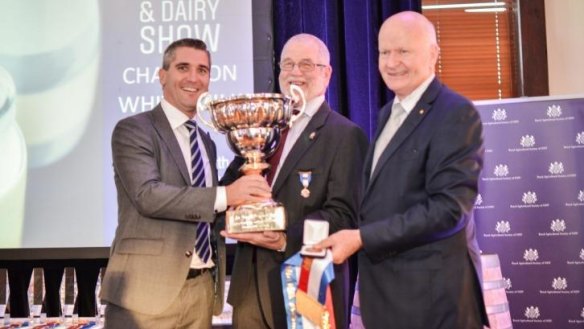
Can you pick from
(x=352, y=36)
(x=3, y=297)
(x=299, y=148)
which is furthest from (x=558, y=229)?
(x=3, y=297)

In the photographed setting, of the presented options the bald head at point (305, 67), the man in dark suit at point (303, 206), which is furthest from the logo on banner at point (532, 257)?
the bald head at point (305, 67)

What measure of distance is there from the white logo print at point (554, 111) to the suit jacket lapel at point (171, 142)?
8.25ft

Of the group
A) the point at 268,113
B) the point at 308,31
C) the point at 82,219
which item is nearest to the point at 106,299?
the point at 268,113

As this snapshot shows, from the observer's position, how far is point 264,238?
8.41 ft

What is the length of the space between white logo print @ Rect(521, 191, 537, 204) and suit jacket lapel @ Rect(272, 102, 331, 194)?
1.95 metres

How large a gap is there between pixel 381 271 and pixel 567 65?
10.9 ft

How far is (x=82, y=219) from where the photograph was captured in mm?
4379

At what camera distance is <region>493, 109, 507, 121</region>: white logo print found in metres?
4.28

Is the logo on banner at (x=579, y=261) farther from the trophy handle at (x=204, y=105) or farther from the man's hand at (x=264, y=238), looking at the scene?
the trophy handle at (x=204, y=105)

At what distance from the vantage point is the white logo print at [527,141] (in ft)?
14.0

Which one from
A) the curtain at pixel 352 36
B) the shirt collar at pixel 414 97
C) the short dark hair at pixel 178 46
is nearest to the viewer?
the shirt collar at pixel 414 97

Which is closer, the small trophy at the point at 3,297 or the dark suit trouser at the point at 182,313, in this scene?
the dark suit trouser at the point at 182,313

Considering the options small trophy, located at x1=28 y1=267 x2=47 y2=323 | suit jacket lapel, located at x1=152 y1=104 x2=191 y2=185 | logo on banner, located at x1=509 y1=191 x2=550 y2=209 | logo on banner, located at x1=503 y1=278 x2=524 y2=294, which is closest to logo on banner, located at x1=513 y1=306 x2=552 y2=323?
logo on banner, located at x1=503 y1=278 x2=524 y2=294

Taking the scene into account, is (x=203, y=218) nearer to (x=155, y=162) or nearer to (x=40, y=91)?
(x=155, y=162)
